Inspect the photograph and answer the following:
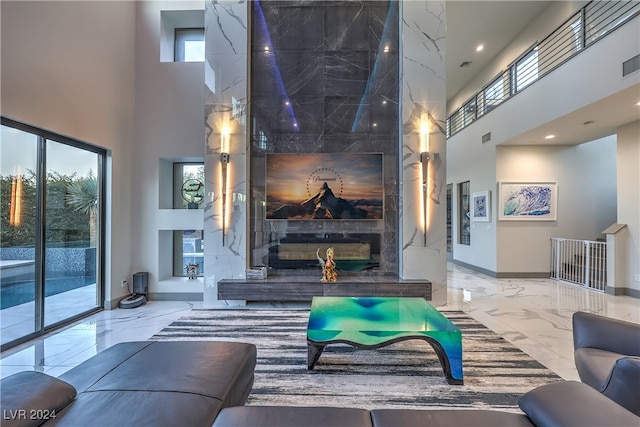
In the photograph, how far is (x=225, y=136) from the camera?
4430 mm

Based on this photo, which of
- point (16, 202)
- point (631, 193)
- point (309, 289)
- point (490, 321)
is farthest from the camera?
point (631, 193)

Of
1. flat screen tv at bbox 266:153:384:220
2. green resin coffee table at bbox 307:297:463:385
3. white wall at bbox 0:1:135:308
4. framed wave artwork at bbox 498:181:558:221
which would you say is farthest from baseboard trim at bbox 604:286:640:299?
white wall at bbox 0:1:135:308

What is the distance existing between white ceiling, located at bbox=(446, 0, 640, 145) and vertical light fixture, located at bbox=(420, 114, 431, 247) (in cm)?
241

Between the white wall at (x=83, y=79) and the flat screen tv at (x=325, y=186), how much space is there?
226 centimetres

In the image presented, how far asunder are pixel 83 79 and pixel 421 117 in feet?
15.1

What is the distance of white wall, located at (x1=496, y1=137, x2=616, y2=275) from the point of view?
6449 millimetres

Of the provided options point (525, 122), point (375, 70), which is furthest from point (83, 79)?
point (525, 122)

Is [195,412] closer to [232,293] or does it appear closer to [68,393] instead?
[68,393]

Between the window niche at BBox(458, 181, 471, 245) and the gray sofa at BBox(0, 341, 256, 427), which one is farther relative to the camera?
the window niche at BBox(458, 181, 471, 245)

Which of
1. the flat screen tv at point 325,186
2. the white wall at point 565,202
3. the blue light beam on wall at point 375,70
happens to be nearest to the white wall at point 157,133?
the flat screen tv at point 325,186

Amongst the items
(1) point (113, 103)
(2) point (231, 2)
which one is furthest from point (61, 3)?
(2) point (231, 2)

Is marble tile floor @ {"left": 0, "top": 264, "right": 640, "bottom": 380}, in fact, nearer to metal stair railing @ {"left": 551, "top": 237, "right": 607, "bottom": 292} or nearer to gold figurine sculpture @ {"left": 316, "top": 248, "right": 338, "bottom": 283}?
metal stair railing @ {"left": 551, "top": 237, "right": 607, "bottom": 292}

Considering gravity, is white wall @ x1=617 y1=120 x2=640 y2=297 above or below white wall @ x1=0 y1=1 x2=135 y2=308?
below

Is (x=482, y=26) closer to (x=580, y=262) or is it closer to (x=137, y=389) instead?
(x=580, y=262)
